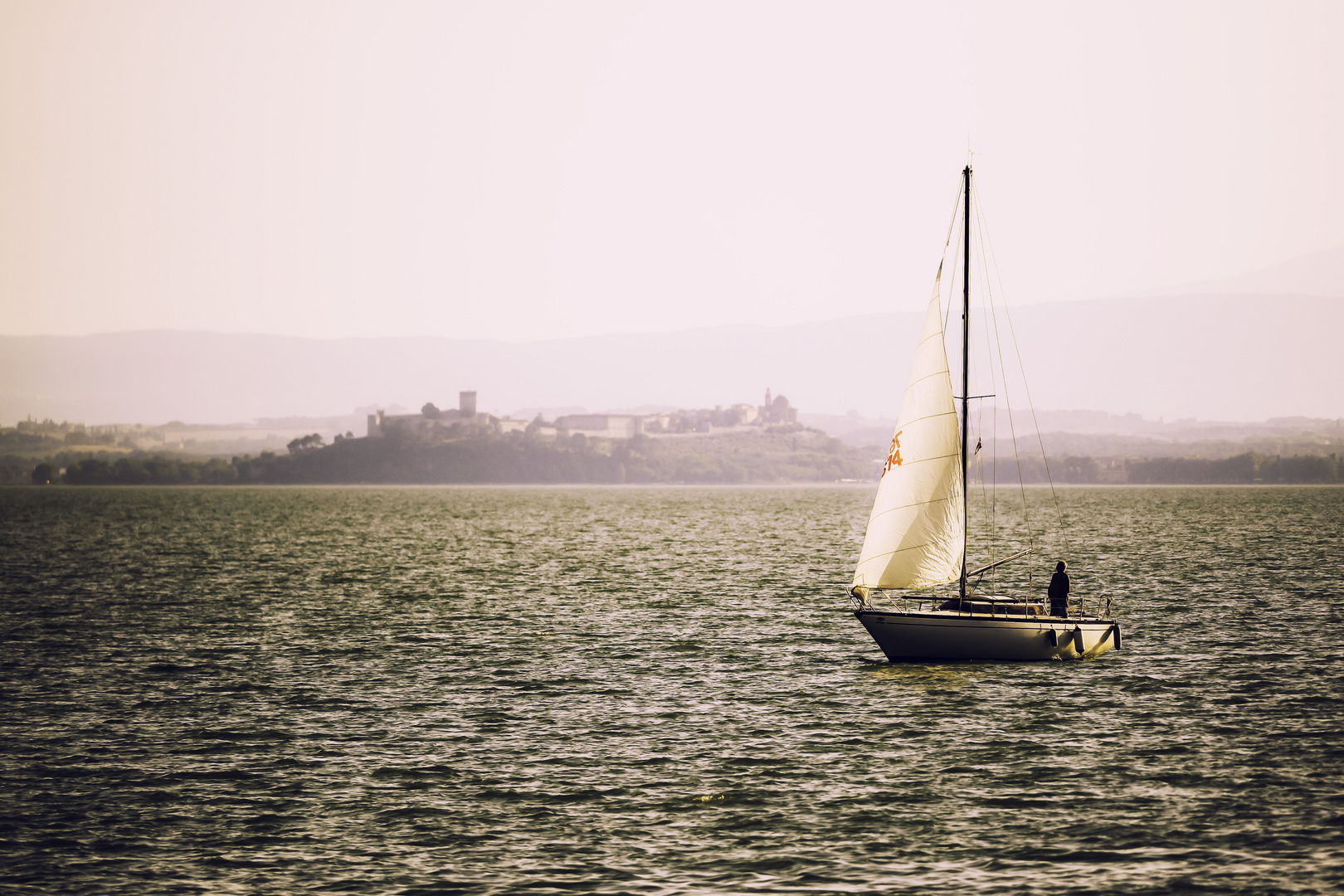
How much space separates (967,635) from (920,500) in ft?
16.5

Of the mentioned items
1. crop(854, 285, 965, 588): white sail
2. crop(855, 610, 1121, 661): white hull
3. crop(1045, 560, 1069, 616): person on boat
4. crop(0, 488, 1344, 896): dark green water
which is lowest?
crop(0, 488, 1344, 896): dark green water

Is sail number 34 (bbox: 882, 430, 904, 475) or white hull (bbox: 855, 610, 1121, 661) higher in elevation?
sail number 34 (bbox: 882, 430, 904, 475)

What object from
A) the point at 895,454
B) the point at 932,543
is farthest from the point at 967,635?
the point at 895,454

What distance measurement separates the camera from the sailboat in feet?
135

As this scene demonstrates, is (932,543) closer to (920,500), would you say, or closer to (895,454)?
(920,500)

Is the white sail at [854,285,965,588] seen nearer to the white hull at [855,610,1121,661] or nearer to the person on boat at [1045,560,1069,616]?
the white hull at [855,610,1121,661]

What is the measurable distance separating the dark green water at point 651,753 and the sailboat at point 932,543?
5.15ft

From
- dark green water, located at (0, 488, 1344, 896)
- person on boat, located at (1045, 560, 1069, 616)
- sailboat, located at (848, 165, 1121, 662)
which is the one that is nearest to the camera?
dark green water, located at (0, 488, 1344, 896)

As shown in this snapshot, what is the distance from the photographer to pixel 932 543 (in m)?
41.7

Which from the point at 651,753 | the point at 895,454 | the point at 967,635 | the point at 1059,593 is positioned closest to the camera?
the point at 651,753

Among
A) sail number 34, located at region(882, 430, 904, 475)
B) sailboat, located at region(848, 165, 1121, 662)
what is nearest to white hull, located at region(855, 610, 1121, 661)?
sailboat, located at region(848, 165, 1121, 662)

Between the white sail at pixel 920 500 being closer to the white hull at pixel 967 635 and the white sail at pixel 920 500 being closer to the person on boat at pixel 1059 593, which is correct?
the white hull at pixel 967 635

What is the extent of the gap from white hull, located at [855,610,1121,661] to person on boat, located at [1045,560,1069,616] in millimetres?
657

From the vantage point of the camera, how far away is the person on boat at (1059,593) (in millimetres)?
42906
